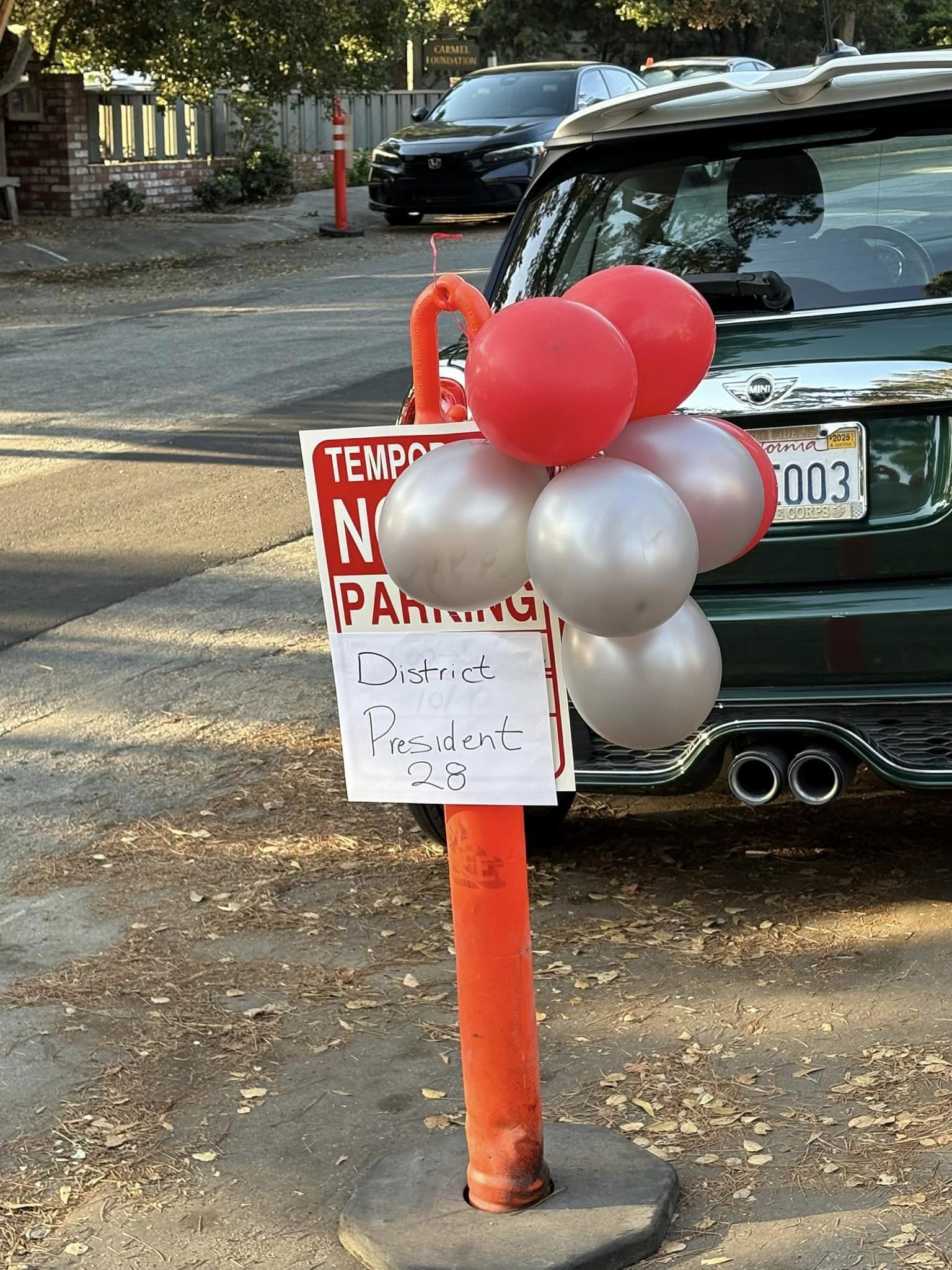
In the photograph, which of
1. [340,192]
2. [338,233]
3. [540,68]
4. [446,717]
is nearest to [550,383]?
[446,717]

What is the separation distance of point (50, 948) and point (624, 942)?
1.36 m

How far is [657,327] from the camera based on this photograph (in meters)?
2.86

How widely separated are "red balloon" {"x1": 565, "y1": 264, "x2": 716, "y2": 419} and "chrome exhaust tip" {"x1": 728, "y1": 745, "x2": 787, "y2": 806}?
1.24 meters

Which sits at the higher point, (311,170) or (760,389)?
(311,170)

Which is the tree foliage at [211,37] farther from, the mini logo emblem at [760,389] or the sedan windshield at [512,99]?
the mini logo emblem at [760,389]

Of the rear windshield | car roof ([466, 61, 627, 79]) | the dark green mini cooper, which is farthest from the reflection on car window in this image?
the dark green mini cooper

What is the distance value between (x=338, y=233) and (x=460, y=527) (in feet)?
64.8

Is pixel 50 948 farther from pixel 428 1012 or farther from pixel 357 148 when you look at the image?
pixel 357 148

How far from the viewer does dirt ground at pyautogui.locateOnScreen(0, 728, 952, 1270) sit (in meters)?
3.14

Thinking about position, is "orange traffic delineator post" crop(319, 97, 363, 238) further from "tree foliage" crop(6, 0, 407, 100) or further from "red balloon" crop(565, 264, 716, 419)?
"red balloon" crop(565, 264, 716, 419)

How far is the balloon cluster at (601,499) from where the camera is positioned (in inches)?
101

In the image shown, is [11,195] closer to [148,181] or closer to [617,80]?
[148,181]

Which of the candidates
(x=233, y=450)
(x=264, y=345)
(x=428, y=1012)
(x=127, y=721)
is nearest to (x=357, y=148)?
(x=264, y=345)

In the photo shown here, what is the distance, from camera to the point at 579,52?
40.4 metres
